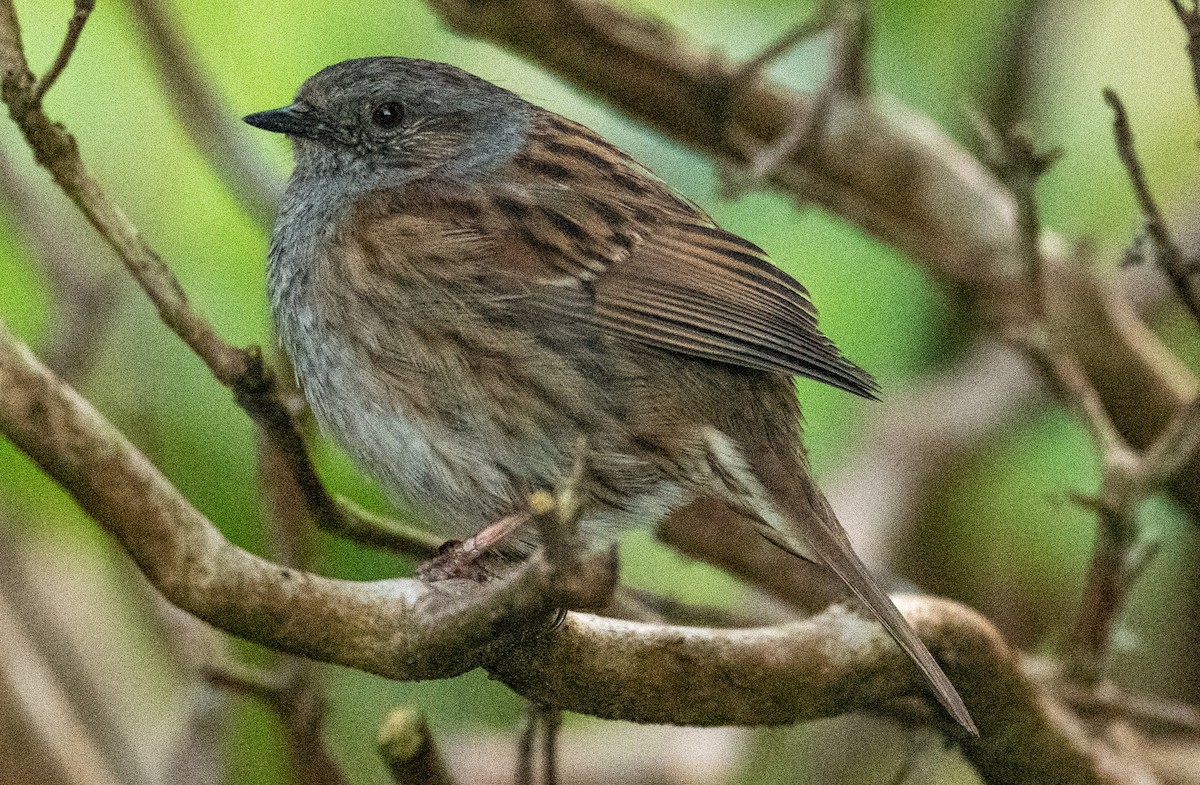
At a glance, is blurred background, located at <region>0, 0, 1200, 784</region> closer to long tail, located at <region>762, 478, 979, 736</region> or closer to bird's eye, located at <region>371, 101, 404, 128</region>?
bird's eye, located at <region>371, 101, 404, 128</region>

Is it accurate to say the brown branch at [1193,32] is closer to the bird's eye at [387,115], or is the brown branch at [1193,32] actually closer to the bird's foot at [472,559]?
the bird's foot at [472,559]

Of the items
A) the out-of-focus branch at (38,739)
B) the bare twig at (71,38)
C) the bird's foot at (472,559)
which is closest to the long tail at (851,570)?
the bird's foot at (472,559)

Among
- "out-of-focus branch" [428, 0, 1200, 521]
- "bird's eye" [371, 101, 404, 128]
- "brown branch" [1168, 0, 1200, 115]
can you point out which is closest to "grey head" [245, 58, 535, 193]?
"bird's eye" [371, 101, 404, 128]

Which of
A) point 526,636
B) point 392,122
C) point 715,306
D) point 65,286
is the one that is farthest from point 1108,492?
point 65,286

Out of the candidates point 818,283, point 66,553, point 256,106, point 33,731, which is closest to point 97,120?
point 256,106

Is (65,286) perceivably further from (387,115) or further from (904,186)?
(904,186)
